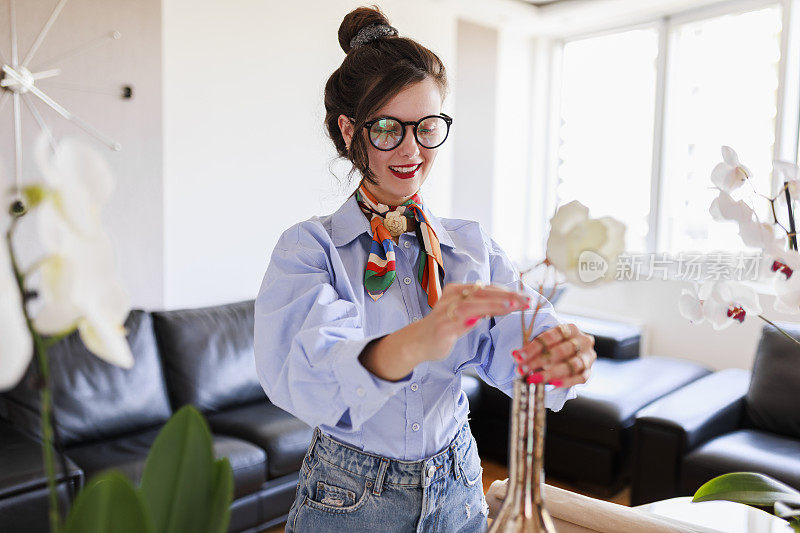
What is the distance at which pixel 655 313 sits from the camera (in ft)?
14.7

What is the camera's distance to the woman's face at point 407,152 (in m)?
1.13

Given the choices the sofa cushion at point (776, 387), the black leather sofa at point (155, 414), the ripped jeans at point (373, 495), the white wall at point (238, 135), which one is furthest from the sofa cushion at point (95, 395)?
the sofa cushion at point (776, 387)

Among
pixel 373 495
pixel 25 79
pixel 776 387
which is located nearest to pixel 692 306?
pixel 373 495

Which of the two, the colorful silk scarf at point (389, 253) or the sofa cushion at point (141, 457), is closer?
the colorful silk scarf at point (389, 253)

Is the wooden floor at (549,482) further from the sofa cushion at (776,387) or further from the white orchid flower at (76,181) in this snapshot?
the white orchid flower at (76,181)

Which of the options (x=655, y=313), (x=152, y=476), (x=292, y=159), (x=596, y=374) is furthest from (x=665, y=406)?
(x=152, y=476)

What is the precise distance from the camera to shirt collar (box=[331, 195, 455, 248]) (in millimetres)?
1159

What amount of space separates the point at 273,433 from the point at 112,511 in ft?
7.87

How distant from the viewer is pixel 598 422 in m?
3.06

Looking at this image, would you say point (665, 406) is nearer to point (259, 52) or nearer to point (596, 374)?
point (596, 374)

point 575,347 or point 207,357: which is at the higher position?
point 575,347

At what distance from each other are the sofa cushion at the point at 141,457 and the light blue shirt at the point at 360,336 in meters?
1.45

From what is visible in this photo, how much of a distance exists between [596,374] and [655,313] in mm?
1189

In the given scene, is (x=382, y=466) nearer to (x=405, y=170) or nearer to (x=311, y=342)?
(x=311, y=342)
